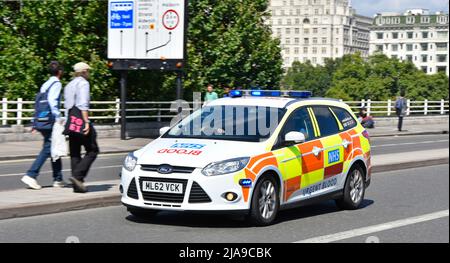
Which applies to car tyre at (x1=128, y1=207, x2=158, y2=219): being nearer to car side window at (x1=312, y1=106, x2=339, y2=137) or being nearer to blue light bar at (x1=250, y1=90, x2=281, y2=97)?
blue light bar at (x1=250, y1=90, x2=281, y2=97)

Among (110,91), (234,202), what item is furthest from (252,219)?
(110,91)

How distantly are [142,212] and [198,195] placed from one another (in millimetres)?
1011

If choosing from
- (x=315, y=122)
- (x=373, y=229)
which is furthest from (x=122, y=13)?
(x=373, y=229)

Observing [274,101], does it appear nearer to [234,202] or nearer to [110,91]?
[234,202]

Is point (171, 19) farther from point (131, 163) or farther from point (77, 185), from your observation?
point (131, 163)

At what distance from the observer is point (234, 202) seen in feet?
32.7

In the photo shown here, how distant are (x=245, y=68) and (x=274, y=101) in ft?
95.9

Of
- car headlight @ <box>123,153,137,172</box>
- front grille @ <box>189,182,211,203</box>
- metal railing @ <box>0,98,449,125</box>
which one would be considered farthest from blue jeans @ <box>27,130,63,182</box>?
metal railing @ <box>0,98,449,125</box>

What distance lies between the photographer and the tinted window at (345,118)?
40.7 feet

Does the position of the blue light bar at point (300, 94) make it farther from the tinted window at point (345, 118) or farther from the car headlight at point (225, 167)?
the car headlight at point (225, 167)

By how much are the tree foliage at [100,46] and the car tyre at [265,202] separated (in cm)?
2029

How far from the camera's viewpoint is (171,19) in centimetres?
2909

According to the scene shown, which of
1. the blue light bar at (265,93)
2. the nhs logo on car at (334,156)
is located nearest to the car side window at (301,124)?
the nhs logo on car at (334,156)
